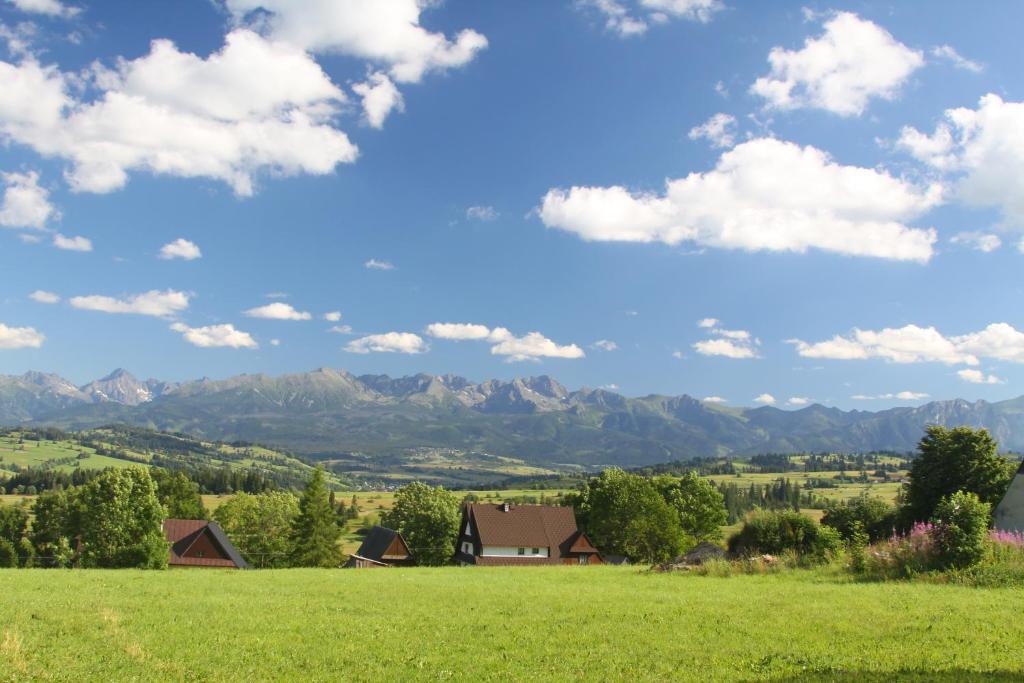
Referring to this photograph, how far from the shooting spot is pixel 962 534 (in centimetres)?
2103

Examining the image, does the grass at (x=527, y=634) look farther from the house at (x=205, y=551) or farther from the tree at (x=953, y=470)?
the house at (x=205, y=551)

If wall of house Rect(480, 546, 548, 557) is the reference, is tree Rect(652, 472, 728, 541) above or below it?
above

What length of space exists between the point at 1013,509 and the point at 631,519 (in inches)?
1552

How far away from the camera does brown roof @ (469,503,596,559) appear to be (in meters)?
73.6

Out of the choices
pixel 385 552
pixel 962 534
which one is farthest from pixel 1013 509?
pixel 385 552

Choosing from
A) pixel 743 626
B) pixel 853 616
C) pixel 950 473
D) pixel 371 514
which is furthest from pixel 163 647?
pixel 371 514

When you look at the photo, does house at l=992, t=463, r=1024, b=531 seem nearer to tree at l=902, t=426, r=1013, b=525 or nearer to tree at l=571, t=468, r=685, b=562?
tree at l=902, t=426, r=1013, b=525

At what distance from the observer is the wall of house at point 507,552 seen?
72625 millimetres

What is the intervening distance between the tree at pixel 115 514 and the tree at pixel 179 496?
33278 mm

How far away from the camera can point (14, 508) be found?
81938mm

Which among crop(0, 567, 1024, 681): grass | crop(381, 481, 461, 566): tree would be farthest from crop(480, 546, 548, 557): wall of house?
crop(0, 567, 1024, 681): grass

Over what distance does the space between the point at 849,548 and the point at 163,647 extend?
2491 cm

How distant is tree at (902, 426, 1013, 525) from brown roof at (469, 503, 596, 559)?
33.6 m

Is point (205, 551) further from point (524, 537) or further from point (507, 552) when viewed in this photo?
point (524, 537)
